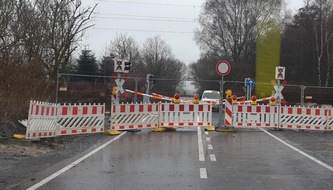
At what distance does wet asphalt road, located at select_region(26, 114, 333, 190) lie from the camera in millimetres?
8633

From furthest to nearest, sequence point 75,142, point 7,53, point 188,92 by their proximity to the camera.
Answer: point 188,92
point 7,53
point 75,142

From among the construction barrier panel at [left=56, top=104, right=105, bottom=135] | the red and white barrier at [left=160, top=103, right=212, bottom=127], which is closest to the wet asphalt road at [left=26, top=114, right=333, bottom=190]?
the construction barrier panel at [left=56, top=104, right=105, bottom=135]

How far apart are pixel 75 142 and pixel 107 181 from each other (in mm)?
7219

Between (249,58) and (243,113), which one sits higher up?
(249,58)

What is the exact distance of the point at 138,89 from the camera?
31.3 meters

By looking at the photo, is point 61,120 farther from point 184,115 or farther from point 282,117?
point 282,117

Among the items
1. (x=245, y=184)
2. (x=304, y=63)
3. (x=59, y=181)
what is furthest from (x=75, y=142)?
(x=304, y=63)

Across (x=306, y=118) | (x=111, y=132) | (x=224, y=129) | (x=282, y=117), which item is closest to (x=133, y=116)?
(x=111, y=132)

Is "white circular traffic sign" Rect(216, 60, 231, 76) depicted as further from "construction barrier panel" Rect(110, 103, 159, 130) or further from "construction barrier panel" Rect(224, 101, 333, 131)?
"construction barrier panel" Rect(110, 103, 159, 130)

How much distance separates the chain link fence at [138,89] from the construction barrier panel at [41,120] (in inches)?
245

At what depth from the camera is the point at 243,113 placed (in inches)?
824

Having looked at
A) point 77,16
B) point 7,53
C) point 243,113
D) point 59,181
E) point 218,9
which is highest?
point 218,9

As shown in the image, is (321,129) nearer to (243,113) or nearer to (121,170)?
(243,113)

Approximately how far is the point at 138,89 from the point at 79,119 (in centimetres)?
1401
